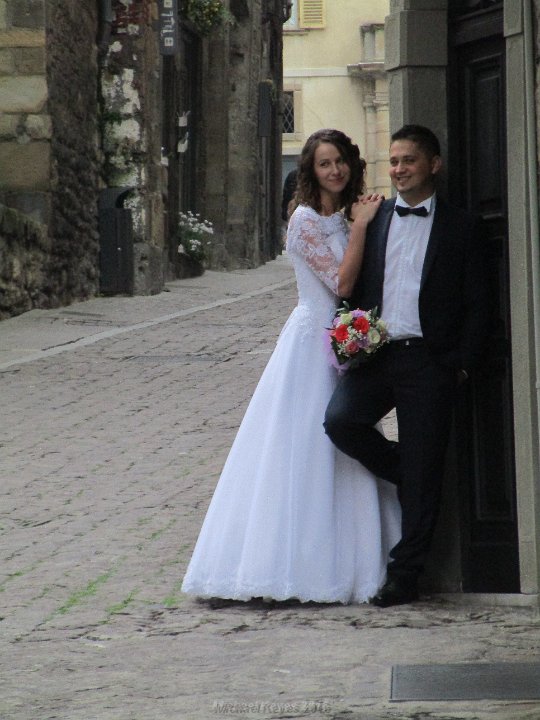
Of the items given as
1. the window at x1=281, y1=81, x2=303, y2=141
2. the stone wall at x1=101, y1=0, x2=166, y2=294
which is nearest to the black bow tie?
the stone wall at x1=101, y1=0, x2=166, y2=294

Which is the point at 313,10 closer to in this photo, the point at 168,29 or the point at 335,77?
the point at 335,77

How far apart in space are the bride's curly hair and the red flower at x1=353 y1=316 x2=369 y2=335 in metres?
0.52

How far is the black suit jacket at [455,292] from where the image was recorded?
18.0ft

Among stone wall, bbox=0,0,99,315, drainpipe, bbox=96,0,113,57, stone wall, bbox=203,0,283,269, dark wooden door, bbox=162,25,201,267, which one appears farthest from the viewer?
stone wall, bbox=203,0,283,269

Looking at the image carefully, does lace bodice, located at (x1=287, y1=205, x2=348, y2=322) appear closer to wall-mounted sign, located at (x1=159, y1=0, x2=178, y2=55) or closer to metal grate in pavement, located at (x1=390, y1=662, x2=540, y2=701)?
metal grate in pavement, located at (x1=390, y1=662, x2=540, y2=701)

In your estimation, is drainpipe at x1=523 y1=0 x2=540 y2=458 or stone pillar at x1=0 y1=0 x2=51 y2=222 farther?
stone pillar at x1=0 y1=0 x2=51 y2=222

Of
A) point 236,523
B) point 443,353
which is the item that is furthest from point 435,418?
point 236,523

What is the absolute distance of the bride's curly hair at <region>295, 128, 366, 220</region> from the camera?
5777 millimetres

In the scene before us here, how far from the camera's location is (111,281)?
18656 mm

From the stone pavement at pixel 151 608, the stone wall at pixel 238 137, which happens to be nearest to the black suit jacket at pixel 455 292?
the stone pavement at pixel 151 608

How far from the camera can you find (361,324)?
547 cm

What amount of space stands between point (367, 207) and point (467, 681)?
6.28ft

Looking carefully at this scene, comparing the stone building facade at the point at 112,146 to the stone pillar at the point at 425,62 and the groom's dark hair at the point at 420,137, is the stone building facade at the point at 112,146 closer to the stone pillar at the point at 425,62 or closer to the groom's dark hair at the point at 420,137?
the stone pillar at the point at 425,62

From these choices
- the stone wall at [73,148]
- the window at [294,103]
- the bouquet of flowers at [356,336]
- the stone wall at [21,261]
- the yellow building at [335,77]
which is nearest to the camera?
the bouquet of flowers at [356,336]
